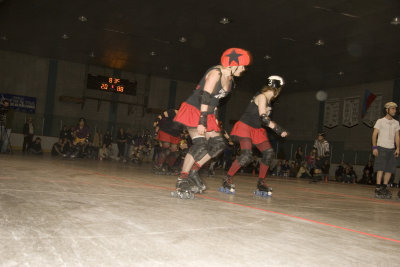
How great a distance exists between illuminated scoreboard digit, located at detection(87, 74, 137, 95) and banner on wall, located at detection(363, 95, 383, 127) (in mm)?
11546

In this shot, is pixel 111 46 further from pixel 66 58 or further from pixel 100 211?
pixel 100 211

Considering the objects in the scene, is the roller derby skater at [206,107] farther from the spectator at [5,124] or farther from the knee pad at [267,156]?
the spectator at [5,124]

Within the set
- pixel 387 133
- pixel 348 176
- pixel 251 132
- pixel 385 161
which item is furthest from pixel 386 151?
pixel 348 176

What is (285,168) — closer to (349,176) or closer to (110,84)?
(349,176)

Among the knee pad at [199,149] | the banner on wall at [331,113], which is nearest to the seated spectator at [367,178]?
the banner on wall at [331,113]

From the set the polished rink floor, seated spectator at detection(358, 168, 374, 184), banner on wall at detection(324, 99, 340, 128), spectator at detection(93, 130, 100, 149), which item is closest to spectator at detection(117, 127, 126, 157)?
spectator at detection(93, 130, 100, 149)

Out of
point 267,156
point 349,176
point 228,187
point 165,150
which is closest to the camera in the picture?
point 228,187

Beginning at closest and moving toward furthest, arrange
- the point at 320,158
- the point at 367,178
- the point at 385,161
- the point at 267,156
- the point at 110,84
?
the point at 267,156 → the point at 385,161 → the point at 320,158 → the point at 367,178 → the point at 110,84

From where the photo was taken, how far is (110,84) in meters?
17.9

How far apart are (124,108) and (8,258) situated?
19557 millimetres

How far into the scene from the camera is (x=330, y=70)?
16.3 meters

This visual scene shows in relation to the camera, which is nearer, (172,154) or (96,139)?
(172,154)

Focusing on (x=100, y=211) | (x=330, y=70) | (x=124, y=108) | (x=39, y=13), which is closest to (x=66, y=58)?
(x=124, y=108)

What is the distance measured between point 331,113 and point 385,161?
46.0 ft
